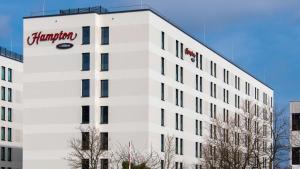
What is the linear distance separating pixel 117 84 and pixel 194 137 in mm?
19102

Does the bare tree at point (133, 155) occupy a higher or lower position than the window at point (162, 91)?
lower

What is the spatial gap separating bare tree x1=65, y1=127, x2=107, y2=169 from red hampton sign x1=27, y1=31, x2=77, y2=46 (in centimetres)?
1119

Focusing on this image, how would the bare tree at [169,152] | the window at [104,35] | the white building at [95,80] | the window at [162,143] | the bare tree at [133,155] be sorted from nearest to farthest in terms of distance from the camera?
1. the bare tree at [133,155]
2. the bare tree at [169,152]
3. the white building at [95,80]
4. the window at [104,35]
5. the window at [162,143]

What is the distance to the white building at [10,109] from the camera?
11350 cm

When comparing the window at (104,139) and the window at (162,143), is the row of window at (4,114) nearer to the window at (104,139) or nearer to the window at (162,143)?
the window at (104,139)

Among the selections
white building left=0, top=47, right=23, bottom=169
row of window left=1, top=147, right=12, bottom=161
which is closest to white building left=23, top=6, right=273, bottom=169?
white building left=0, top=47, right=23, bottom=169

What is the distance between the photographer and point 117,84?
83438 millimetres

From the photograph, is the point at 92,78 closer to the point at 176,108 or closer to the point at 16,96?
the point at 176,108

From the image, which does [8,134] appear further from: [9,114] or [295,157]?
[295,157]

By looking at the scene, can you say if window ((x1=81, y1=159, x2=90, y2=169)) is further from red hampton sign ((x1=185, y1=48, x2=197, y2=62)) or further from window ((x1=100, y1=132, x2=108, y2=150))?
red hampton sign ((x1=185, y1=48, x2=197, y2=62))

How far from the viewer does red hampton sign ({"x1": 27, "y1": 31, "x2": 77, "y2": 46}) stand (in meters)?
84.9

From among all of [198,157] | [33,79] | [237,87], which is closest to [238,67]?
[237,87]

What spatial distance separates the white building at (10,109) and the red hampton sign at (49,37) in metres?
26.6

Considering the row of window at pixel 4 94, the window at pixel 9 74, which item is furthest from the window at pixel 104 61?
the window at pixel 9 74
